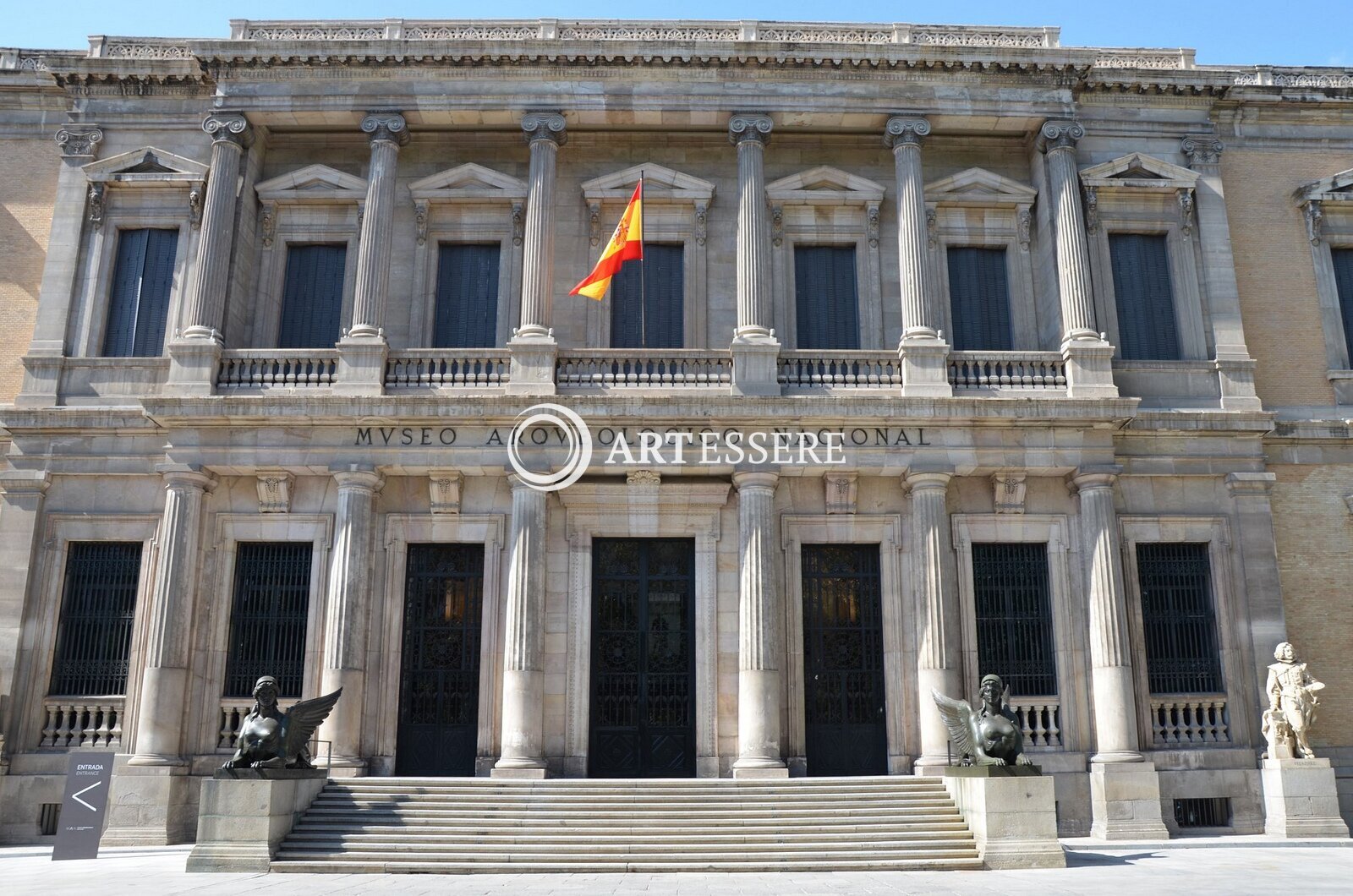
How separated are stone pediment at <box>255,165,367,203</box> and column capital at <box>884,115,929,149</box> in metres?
11.2

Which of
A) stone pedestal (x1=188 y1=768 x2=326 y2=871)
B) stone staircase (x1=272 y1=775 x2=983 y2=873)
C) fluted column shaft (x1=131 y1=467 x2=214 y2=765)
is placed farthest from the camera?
fluted column shaft (x1=131 y1=467 x2=214 y2=765)

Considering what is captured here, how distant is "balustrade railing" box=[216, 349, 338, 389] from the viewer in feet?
69.7

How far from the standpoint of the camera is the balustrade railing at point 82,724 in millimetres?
20344

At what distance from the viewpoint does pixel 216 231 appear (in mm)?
21766

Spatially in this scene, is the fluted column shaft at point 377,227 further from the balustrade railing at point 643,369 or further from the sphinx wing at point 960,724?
the sphinx wing at point 960,724

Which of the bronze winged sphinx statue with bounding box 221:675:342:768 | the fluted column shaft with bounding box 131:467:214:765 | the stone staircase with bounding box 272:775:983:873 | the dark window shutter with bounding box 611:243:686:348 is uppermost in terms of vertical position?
the dark window shutter with bounding box 611:243:686:348

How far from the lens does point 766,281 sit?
2183 cm

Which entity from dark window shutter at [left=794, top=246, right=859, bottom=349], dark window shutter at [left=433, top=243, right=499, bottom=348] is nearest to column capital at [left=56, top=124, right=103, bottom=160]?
dark window shutter at [left=433, top=243, right=499, bottom=348]

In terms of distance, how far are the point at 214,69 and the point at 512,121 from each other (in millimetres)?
6178

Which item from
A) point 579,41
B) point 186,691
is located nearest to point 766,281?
point 579,41

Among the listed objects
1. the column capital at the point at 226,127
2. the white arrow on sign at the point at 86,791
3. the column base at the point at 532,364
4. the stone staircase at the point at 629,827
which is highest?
the column capital at the point at 226,127

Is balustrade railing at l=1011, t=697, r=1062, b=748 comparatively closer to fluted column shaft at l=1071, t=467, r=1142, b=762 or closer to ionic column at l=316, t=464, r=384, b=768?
fluted column shaft at l=1071, t=467, r=1142, b=762

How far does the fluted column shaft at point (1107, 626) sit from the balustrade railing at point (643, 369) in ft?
24.1

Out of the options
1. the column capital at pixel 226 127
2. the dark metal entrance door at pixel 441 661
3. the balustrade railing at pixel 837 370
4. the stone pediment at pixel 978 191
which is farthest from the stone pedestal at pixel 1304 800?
the column capital at pixel 226 127
